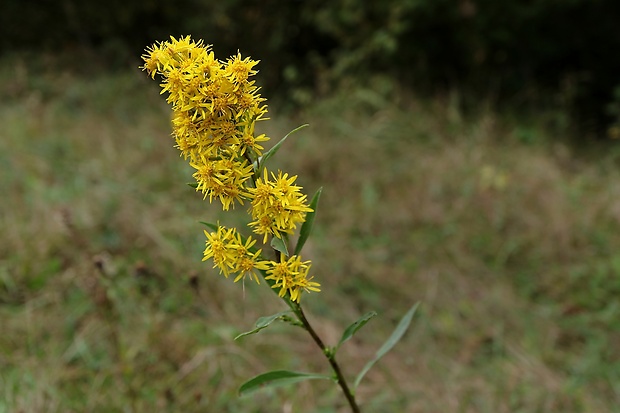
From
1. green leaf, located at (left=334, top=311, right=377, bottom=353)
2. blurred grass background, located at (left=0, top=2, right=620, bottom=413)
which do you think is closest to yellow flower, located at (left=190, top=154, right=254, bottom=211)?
green leaf, located at (left=334, top=311, right=377, bottom=353)

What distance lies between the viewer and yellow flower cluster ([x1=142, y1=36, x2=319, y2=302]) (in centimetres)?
114

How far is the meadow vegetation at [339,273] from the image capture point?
2611 mm

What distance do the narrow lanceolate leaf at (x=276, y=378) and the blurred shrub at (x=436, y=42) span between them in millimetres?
5090

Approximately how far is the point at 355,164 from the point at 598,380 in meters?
2.51

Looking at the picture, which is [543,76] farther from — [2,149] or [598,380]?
[2,149]

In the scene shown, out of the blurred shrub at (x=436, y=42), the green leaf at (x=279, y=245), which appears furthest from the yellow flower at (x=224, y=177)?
the blurred shrub at (x=436, y=42)

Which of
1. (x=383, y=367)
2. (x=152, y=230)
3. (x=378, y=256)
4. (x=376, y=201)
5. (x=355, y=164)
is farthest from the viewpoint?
(x=355, y=164)

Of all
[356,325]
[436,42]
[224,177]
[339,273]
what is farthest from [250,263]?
[436,42]

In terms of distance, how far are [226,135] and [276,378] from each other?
591 mm

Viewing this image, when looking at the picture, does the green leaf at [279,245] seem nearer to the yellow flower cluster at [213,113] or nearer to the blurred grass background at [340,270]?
the yellow flower cluster at [213,113]

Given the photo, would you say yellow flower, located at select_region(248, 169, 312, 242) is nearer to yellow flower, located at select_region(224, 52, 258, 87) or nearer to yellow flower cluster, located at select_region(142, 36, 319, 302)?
yellow flower cluster, located at select_region(142, 36, 319, 302)

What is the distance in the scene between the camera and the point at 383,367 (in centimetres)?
292

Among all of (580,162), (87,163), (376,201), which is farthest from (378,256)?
(580,162)

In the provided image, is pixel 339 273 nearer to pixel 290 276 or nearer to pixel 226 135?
pixel 290 276
